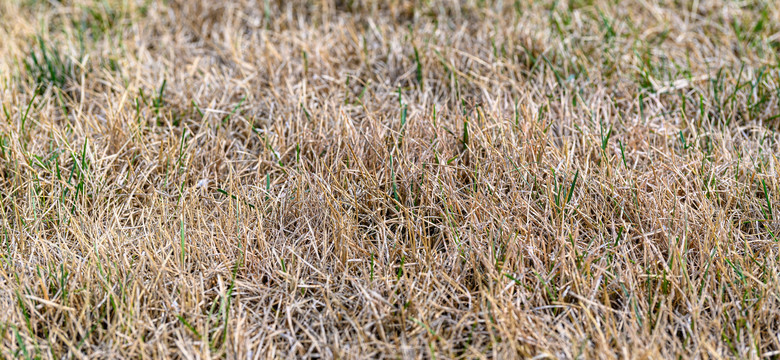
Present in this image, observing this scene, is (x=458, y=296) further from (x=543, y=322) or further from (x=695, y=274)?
(x=695, y=274)

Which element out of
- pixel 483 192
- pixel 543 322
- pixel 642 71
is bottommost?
pixel 543 322

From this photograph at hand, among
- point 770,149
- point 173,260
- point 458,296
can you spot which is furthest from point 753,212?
point 173,260

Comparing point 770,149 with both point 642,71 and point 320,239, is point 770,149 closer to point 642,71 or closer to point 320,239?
point 642,71

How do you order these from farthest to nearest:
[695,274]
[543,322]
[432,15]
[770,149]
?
[432,15]
[770,149]
[695,274]
[543,322]

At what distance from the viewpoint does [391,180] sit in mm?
2125

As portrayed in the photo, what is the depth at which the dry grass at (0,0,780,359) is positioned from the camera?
5.51 feet

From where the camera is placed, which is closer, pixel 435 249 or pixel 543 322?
pixel 543 322

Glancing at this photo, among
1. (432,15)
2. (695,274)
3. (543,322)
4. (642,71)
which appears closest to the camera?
(543,322)

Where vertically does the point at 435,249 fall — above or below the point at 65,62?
below

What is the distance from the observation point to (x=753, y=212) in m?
2.02

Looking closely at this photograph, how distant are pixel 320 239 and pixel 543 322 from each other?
709mm

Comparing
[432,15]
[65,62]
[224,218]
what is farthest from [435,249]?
[65,62]

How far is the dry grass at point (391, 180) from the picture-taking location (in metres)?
1.68

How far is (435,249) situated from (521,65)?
1191 mm
